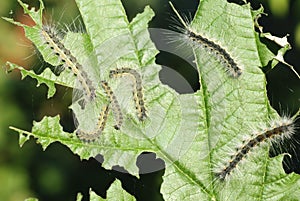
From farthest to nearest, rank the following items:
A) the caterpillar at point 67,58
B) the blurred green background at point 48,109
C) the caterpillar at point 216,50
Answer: the blurred green background at point 48,109
the caterpillar at point 67,58
the caterpillar at point 216,50

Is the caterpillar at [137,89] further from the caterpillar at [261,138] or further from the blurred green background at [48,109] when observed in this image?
the blurred green background at [48,109]

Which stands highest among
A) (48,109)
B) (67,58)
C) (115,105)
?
(67,58)

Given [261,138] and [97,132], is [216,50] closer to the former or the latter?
[261,138]

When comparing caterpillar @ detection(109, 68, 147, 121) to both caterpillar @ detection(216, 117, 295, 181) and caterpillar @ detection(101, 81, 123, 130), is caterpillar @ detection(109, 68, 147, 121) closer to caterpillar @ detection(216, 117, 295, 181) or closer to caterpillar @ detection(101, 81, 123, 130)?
caterpillar @ detection(101, 81, 123, 130)

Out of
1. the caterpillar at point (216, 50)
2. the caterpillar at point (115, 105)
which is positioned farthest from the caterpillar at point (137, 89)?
the caterpillar at point (216, 50)

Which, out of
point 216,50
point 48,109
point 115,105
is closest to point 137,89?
point 115,105

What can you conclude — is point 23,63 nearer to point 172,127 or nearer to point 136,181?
point 136,181

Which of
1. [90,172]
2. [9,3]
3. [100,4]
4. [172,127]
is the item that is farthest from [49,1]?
[172,127]
